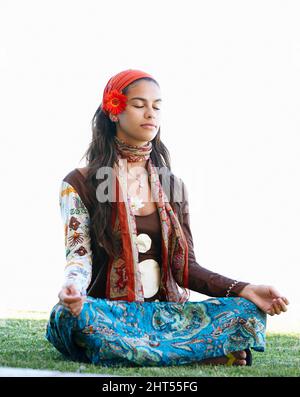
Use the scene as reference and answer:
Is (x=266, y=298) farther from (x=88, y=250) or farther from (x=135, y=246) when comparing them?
(x=88, y=250)

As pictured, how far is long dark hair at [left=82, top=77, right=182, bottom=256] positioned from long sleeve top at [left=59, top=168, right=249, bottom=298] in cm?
5

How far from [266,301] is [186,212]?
874 mm

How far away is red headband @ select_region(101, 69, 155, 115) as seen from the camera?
4.52m

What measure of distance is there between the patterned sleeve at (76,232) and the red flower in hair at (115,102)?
0.47 meters

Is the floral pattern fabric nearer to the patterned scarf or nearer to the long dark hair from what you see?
the patterned scarf

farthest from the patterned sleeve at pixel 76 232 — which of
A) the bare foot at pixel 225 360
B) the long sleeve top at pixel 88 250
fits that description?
the bare foot at pixel 225 360

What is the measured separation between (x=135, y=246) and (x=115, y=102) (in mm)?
786

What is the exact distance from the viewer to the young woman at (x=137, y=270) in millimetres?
3986

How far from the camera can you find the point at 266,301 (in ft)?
13.4

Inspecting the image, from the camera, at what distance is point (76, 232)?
14.1 ft

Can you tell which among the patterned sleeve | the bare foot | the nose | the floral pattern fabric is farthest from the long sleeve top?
the nose

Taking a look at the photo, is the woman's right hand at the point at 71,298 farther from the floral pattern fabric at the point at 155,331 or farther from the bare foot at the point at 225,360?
the bare foot at the point at 225,360

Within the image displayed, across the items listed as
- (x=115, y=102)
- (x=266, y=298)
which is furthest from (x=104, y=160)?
(x=266, y=298)
